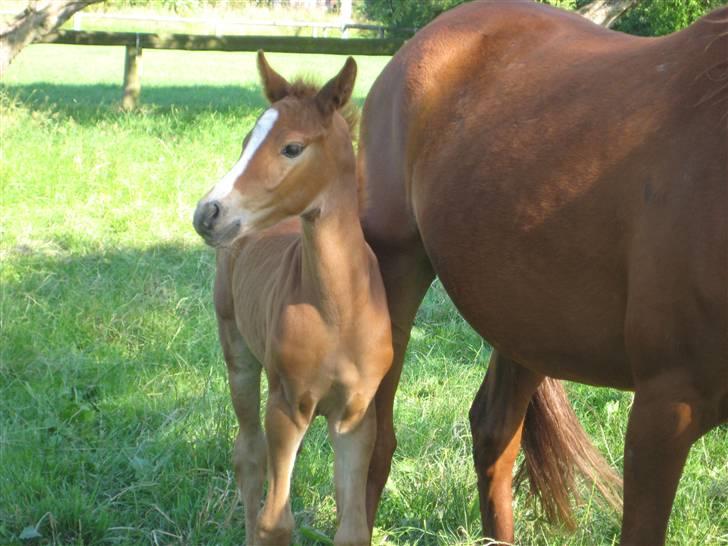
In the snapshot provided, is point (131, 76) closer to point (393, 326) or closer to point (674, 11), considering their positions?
point (674, 11)

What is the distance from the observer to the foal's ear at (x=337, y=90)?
2.56 m

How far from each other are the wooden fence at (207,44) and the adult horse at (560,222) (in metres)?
9.06

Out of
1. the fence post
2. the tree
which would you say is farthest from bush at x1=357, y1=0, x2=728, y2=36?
the fence post

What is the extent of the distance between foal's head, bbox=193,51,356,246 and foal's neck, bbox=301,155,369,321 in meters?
0.04

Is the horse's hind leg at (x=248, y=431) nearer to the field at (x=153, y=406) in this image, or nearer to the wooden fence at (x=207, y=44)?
the field at (x=153, y=406)

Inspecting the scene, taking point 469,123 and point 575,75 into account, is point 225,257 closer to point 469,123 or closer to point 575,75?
point 469,123

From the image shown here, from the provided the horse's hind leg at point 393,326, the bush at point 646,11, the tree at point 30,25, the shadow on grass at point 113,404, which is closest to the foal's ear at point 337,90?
the horse's hind leg at point 393,326

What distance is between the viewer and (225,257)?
3268 millimetres

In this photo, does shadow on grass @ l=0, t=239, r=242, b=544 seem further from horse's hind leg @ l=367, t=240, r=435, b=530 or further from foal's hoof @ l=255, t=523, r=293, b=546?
horse's hind leg @ l=367, t=240, r=435, b=530


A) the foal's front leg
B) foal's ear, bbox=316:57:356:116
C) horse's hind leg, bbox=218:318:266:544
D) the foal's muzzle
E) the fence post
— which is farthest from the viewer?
the fence post

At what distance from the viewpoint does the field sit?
3291mm

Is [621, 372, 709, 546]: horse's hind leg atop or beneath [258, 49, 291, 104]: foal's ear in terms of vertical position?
beneath

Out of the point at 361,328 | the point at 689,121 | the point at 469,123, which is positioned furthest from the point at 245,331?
the point at 689,121

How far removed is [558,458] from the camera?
11.0 feet
